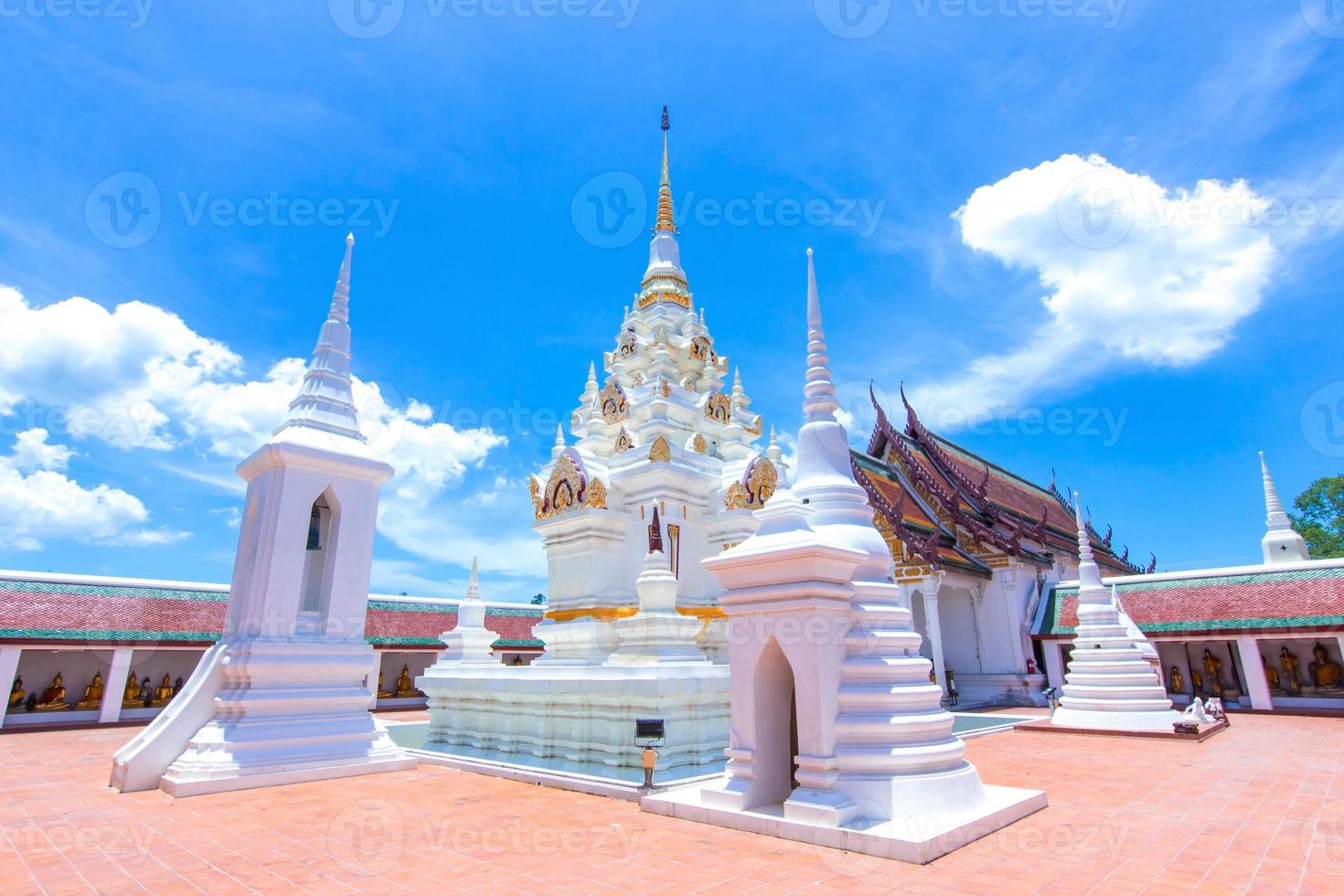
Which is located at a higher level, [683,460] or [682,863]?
[683,460]

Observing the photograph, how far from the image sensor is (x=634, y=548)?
11.8 m

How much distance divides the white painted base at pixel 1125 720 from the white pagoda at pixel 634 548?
7661 mm

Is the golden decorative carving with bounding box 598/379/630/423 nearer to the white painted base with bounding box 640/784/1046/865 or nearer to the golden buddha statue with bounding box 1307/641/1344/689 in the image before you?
the white painted base with bounding box 640/784/1046/865

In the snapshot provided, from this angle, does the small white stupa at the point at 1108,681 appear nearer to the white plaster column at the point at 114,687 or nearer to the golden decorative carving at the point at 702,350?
the golden decorative carving at the point at 702,350

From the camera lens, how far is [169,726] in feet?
25.3

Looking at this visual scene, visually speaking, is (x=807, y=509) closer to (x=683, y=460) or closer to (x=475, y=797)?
(x=475, y=797)

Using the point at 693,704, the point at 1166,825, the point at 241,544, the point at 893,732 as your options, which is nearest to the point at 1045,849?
the point at 893,732

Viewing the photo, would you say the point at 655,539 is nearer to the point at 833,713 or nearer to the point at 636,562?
the point at 636,562

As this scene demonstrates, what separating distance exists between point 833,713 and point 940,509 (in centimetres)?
1848

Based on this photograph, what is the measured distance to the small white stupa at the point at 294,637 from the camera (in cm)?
762

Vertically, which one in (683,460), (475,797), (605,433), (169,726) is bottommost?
(475,797)

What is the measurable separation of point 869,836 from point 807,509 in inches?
101

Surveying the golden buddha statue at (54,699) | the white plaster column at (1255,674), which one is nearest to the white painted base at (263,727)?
the golden buddha statue at (54,699)

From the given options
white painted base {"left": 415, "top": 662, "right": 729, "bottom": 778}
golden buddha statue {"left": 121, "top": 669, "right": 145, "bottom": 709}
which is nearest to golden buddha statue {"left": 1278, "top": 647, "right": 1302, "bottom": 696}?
white painted base {"left": 415, "top": 662, "right": 729, "bottom": 778}
